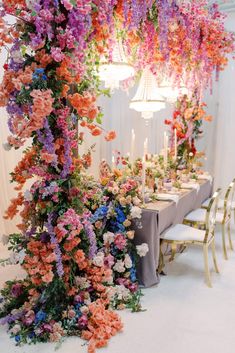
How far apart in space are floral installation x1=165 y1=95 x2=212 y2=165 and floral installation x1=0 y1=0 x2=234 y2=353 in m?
1.65

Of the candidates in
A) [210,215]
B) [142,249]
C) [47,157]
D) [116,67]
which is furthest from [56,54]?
[210,215]

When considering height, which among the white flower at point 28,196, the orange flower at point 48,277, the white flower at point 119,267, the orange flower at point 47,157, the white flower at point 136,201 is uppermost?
the orange flower at point 47,157

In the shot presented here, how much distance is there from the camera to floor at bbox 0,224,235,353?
212 cm

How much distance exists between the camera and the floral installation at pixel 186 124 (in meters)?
4.32

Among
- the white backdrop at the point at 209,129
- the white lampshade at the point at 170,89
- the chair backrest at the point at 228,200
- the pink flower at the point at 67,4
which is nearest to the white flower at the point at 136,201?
the chair backrest at the point at 228,200

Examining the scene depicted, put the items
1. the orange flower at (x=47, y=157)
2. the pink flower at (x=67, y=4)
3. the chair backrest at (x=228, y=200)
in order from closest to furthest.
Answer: the pink flower at (x=67, y=4) < the orange flower at (x=47, y=157) < the chair backrest at (x=228, y=200)

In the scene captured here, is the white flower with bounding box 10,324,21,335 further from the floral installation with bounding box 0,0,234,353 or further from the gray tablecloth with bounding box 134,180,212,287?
the gray tablecloth with bounding box 134,180,212,287

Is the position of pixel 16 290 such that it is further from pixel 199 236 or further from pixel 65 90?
pixel 199 236

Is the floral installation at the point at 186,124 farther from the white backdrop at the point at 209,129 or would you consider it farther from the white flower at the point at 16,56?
the white flower at the point at 16,56

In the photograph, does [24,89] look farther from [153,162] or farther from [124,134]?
[124,134]

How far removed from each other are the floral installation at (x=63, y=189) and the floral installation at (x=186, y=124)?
5.41 ft

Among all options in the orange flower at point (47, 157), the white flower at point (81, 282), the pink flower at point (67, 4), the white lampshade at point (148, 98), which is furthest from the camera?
the white lampshade at point (148, 98)

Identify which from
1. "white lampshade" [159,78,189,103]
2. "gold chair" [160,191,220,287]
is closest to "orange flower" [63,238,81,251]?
"gold chair" [160,191,220,287]

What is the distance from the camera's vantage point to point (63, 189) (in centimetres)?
220
